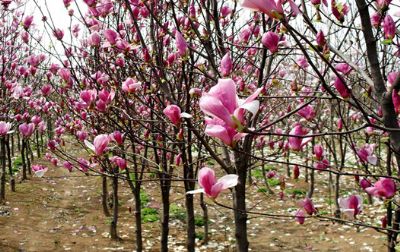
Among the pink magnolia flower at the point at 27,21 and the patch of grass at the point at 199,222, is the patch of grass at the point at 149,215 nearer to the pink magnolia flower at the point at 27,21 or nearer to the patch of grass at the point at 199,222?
the patch of grass at the point at 199,222

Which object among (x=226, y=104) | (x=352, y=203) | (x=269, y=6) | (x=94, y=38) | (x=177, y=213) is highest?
(x=94, y=38)

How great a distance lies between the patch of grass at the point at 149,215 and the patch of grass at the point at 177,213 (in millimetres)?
343

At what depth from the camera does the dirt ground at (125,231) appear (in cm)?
719

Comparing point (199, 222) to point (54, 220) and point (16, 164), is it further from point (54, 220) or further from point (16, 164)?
point (16, 164)

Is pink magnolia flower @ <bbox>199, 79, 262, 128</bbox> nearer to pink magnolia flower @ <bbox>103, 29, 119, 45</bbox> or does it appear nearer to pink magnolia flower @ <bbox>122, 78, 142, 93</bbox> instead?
pink magnolia flower @ <bbox>122, 78, 142, 93</bbox>

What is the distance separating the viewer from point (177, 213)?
920cm

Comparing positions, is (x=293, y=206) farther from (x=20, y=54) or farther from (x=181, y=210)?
(x=20, y=54)

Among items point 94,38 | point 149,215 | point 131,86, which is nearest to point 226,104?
point 131,86

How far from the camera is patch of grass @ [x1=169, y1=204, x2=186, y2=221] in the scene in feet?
29.5

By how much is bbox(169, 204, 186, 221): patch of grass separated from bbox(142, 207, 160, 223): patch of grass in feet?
1.12

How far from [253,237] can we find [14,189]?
648cm

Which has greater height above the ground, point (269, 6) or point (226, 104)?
point (269, 6)

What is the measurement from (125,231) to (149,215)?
880 mm

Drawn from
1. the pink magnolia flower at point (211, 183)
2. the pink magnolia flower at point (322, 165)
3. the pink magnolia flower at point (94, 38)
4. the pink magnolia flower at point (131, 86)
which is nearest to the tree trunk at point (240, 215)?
the pink magnolia flower at point (322, 165)
